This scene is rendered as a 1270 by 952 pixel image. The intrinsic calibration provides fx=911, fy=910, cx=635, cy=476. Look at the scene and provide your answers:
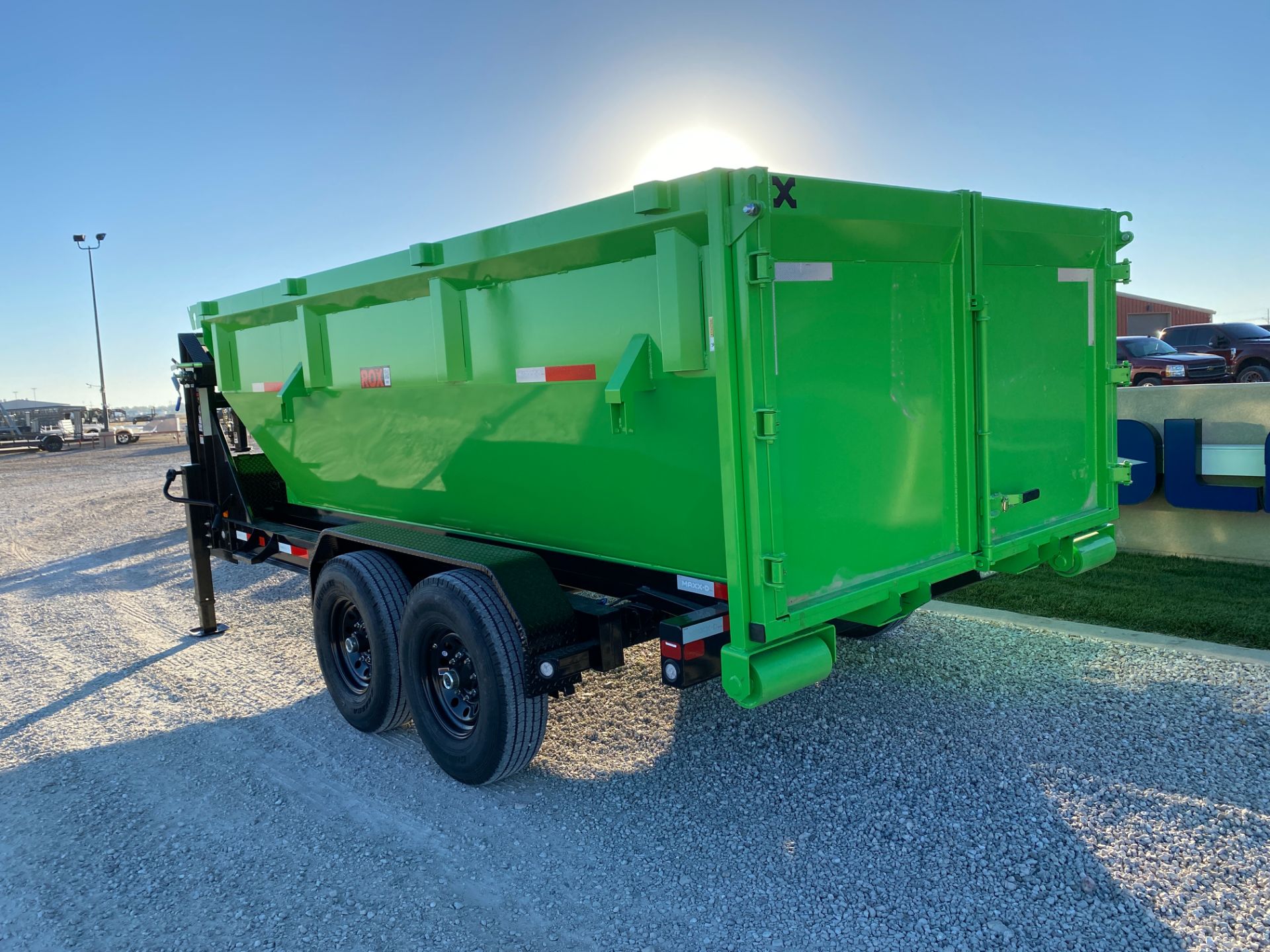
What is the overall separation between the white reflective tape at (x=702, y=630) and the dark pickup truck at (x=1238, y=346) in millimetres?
19188

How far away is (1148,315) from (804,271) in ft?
142

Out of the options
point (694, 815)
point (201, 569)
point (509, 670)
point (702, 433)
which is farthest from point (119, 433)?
point (702, 433)

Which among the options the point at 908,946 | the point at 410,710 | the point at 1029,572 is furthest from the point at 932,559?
the point at 1029,572

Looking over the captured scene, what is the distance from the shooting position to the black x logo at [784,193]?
3309 mm

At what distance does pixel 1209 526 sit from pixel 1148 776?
438 cm

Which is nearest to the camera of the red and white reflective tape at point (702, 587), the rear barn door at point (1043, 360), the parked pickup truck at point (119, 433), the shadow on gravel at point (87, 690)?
the red and white reflective tape at point (702, 587)

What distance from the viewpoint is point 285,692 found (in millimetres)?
5828

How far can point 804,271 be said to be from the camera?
3.49m

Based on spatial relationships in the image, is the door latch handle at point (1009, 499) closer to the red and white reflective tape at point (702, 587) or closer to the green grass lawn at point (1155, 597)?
the red and white reflective tape at point (702, 587)

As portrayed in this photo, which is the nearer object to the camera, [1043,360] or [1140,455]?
[1043,360]

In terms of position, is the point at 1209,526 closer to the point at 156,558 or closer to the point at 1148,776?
the point at 1148,776

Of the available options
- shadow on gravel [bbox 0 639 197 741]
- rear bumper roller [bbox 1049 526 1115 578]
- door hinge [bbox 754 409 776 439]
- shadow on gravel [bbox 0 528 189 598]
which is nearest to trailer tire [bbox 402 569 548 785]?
door hinge [bbox 754 409 776 439]

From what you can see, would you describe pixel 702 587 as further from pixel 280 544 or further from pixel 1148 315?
pixel 1148 315

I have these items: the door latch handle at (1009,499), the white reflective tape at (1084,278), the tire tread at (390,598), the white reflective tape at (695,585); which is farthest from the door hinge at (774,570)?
the white reflective tape at (1084,278)
